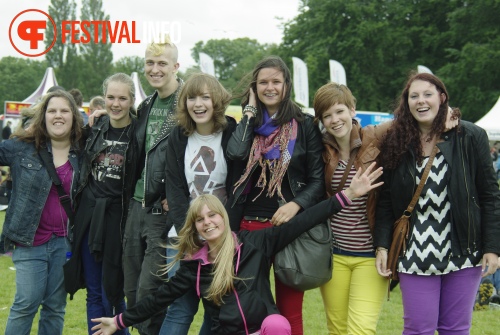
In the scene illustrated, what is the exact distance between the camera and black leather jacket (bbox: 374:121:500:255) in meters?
3.41

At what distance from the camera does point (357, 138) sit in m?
3.74

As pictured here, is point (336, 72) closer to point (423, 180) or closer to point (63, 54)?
point (423, 180)

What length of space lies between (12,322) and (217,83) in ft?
7.32

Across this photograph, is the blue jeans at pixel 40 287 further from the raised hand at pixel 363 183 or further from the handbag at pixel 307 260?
the raised hand at pixel 363 183

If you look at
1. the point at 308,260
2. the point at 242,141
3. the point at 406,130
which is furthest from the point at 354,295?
the point at 242,141

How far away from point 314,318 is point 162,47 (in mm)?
3537

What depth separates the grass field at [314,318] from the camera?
19.2 ft

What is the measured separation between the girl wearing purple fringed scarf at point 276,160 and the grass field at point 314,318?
7.76 feet

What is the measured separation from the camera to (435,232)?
349 cm

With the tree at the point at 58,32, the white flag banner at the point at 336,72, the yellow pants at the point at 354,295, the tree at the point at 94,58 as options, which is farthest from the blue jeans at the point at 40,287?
the tree at the point at 58,32

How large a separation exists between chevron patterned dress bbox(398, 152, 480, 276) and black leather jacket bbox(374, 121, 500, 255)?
0.04 meters

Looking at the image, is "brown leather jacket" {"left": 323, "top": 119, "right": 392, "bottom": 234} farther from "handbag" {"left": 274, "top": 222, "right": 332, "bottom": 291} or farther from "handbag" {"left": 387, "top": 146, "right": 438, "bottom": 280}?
"handbag" {"left": 274, "top": 222, "right": 332, "bottom": 291}

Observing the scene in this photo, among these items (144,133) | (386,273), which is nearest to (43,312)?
(144,133)

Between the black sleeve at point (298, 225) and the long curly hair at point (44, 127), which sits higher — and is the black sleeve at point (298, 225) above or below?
below
